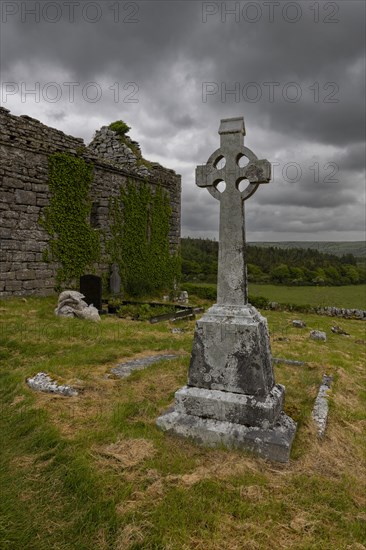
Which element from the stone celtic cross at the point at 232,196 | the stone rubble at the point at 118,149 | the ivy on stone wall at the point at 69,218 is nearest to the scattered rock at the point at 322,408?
the stone celtic cross at the point at 232,196

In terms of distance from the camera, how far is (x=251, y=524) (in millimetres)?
2594

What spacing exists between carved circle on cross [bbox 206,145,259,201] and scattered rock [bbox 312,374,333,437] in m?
2.72

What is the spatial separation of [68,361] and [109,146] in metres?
15.0

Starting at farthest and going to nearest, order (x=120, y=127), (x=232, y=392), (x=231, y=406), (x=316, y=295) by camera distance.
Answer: (x=316, y=295), (x=120, y=127), (x=232, y=392), (x=231, y=406)

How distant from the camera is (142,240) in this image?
55.9ft

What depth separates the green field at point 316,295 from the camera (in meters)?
20.5

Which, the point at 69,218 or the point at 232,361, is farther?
the point at 69,218

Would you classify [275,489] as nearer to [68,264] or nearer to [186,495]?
[186,495]

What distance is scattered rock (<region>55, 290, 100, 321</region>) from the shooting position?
33.9 ft

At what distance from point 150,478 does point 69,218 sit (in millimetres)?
11792

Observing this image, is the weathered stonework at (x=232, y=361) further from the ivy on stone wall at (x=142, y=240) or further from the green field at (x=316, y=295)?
the green field at (x=316, y=295)

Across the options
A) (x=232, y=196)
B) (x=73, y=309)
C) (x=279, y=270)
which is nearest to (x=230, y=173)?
(x=232, y=196)

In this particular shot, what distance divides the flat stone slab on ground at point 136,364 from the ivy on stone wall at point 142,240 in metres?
9.21

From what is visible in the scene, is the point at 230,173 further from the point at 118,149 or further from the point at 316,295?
the point at 316,295
